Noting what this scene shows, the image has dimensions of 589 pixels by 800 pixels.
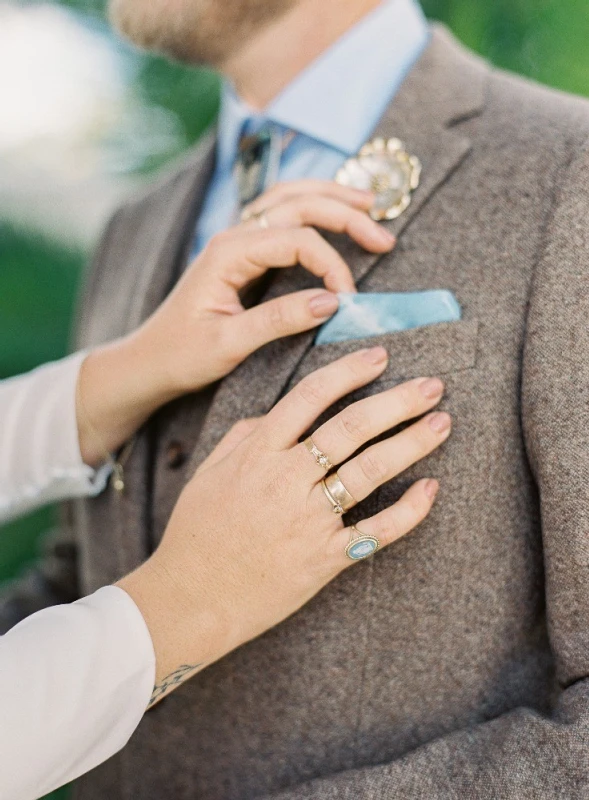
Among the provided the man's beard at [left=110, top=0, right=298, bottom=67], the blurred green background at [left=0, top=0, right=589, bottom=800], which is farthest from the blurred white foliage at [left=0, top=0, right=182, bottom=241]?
the man's beard at [left=110, top=0, right=298, bottom=67]

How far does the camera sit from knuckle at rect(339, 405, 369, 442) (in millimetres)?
706

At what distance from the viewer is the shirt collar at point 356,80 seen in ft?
3.23

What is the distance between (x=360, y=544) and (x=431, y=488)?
94mm

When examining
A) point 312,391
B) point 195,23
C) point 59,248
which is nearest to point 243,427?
point 312,391

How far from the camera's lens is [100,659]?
2.28ft

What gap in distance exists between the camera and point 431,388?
Answer: 28.8 inches

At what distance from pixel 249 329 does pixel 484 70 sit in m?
0.51

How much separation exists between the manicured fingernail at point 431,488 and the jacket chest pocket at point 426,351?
0.36 ft

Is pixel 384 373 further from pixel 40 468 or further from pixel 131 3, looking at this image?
pixel 131 3

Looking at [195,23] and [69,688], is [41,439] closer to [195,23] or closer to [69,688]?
[69,688]

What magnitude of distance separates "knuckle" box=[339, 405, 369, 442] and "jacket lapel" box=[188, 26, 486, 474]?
0.13 m

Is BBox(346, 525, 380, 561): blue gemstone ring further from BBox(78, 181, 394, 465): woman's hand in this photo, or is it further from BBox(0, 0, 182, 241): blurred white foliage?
BBox(0, 0, 182, 241): blurred white foliage

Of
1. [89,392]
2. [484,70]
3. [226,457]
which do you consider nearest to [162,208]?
[89,392]

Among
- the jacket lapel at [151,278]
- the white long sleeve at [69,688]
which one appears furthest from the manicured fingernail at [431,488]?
the jacket lapel at [151,278]
